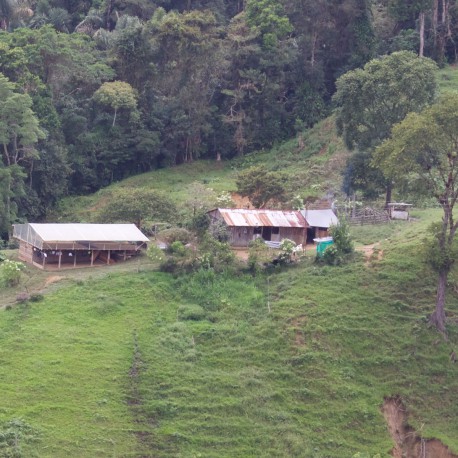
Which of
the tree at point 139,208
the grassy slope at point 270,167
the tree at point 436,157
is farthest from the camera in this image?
the grassy slope at point 270,167

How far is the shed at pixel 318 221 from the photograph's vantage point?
4466 cm

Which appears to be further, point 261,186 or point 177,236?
point 261,186

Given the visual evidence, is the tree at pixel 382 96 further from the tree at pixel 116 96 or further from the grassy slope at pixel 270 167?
the tree at pixel 116 96

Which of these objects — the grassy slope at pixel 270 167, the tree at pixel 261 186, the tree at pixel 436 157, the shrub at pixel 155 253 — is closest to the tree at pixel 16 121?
the grassy slope at pixel 270 167

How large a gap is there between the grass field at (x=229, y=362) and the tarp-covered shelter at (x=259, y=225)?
3741 mm

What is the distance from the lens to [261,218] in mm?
44188

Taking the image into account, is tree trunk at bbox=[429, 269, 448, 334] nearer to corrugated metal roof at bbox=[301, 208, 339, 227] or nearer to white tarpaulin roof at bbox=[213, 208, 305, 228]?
Answer: corrugated metal roof at bbox=[301, 208, 339, 227]

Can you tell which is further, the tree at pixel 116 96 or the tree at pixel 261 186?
the tree at pixel 116 96

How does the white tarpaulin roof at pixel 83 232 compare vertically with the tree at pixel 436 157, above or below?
below

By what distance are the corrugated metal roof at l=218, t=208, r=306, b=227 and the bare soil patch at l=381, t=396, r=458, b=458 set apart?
42.3 feet

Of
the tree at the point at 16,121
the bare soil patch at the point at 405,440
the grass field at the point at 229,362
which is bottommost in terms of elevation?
the bare soil patch at the point at 405,440

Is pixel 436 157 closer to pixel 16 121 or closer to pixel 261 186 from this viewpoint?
pixel 261 186

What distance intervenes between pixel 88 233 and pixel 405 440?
1727 centimetres

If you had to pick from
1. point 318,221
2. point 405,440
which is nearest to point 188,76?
point 318,221
